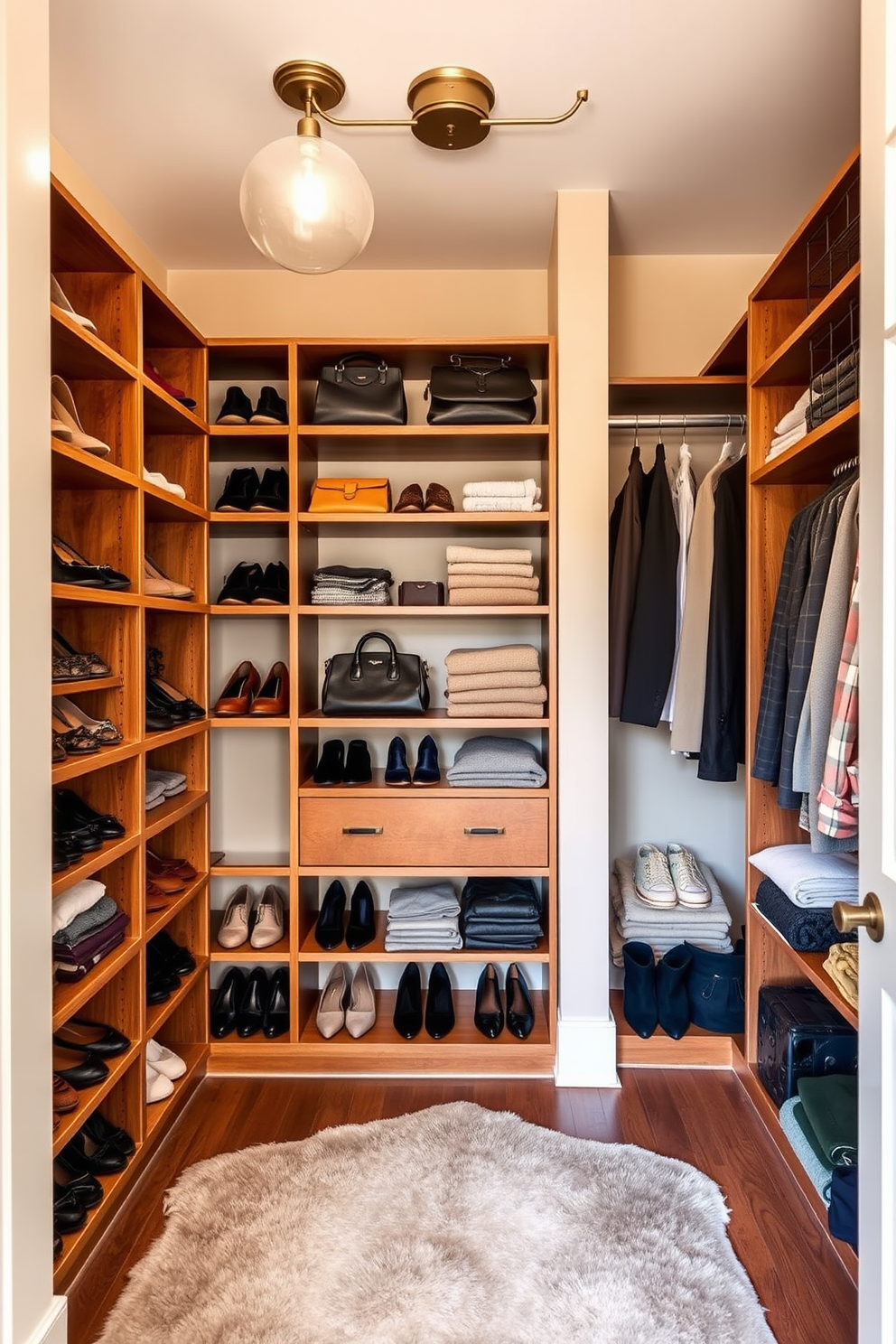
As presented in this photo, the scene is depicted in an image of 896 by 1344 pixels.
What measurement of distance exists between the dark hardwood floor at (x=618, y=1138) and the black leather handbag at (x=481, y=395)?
1.96 metres

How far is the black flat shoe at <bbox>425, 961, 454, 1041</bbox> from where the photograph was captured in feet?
8.23

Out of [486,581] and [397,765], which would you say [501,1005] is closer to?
[397,765]

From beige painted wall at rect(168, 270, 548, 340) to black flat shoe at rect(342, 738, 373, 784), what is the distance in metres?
1.42

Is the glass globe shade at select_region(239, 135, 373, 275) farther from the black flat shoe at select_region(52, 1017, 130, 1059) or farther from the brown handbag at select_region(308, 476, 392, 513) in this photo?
the black flat shoe at select_region(52, 1017, 130, 1059)

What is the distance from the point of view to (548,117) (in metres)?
2.05

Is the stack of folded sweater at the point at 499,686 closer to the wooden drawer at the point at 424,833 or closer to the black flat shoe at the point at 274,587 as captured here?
the wooden drawer at the point at 424,833

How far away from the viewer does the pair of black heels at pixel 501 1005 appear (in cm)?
250

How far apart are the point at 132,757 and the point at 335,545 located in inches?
45.0

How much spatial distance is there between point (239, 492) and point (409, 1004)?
167cm

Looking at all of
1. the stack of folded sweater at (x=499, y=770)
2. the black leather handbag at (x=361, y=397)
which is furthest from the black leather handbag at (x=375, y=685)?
the black leather handbag at (x=361, y=397)

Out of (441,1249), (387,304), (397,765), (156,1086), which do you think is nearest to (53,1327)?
(441,1249)

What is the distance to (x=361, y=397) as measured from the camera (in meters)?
2.49

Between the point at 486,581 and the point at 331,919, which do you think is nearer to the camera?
the point at 486,581

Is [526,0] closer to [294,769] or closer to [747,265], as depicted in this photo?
[747,265]
